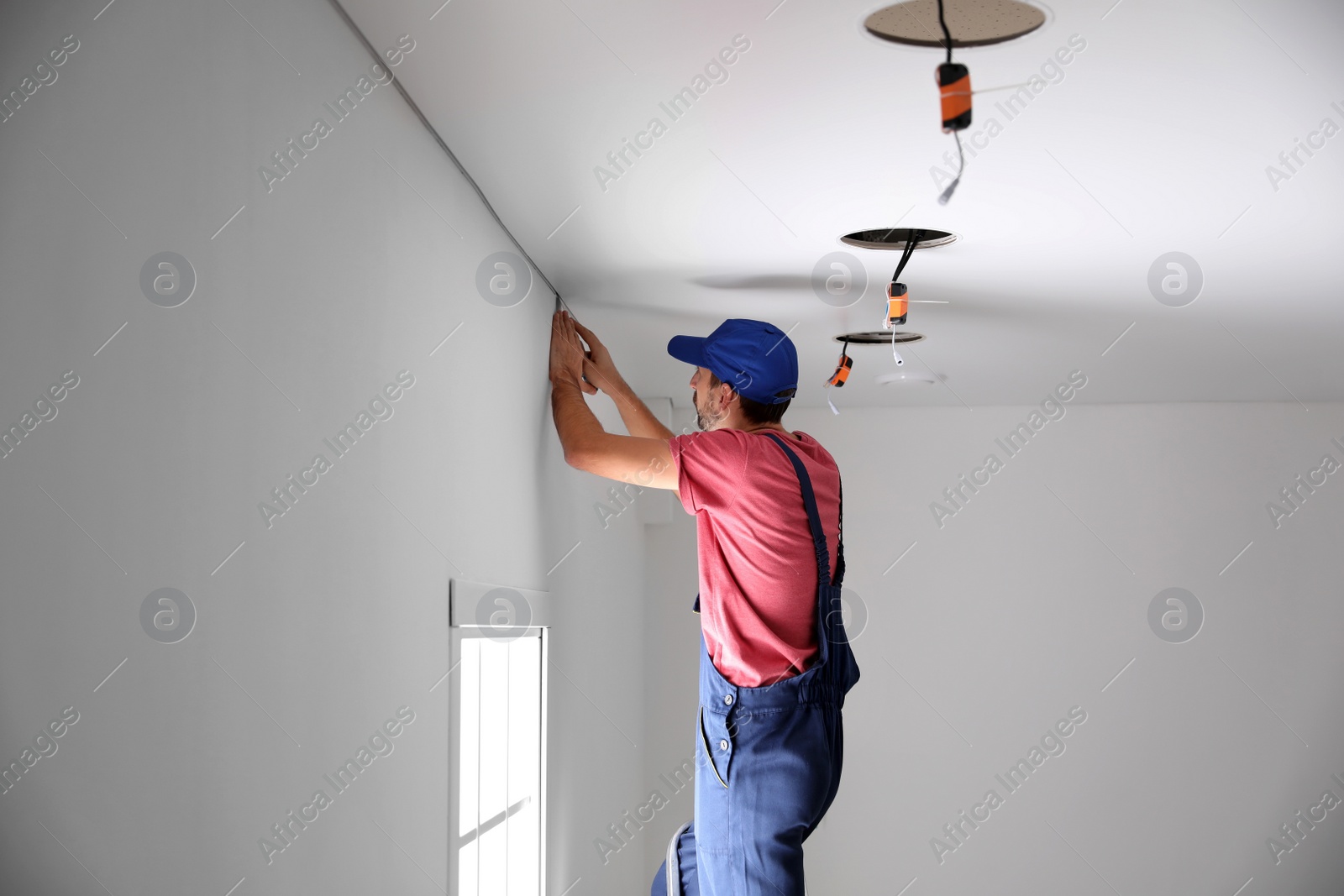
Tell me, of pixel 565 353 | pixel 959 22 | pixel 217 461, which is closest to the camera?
pixel 217 461

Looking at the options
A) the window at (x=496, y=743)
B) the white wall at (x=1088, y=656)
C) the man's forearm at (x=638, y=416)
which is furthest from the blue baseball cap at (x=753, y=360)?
the white wall at (x=1088, y=656)

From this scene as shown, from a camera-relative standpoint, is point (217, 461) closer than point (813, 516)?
Yes

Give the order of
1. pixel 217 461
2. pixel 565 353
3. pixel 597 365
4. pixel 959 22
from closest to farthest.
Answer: pixel 217 461, pixel 959 22, pixel 565 353, pixel 597 365

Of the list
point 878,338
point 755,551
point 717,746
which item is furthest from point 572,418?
point 878,338

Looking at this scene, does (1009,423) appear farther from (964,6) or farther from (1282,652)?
(964,6)

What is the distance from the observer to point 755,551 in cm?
216

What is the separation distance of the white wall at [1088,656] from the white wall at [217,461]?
3317 mm

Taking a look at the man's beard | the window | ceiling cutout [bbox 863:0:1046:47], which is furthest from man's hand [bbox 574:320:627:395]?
ceiling cutout [bbox 863:0:1046:47]

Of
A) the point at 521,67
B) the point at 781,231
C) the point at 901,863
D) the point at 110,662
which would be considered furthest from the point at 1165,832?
the point at 110,662

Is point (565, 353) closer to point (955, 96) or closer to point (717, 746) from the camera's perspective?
point (717, 746)

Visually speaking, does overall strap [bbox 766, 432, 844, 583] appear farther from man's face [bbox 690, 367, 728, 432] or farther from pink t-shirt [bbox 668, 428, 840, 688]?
man's face [bbox 690, 367, 728, 432]

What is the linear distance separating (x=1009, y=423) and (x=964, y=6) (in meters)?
3.69

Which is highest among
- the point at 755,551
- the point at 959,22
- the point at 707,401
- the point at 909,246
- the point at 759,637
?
the point at 909,246

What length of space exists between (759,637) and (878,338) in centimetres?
172
